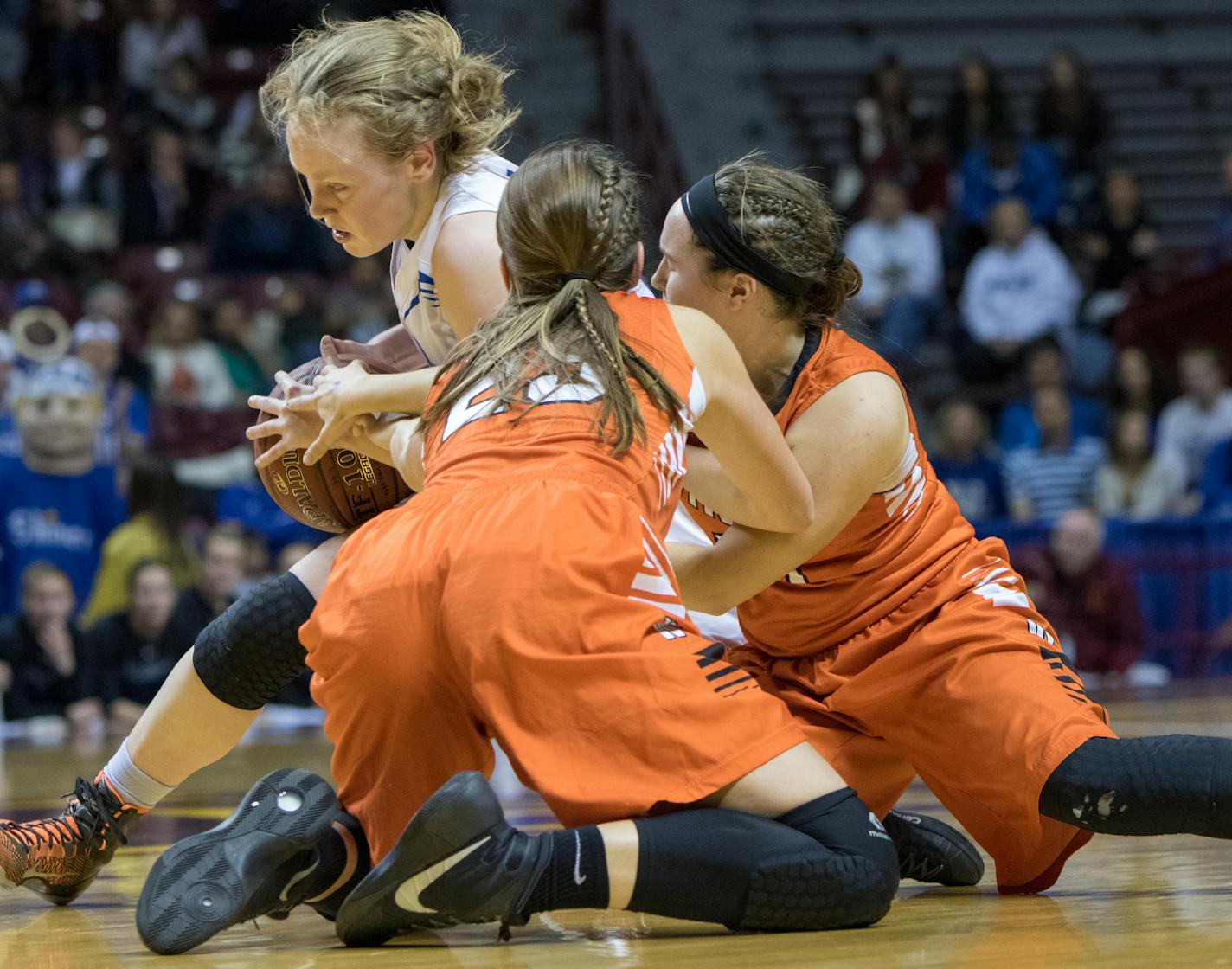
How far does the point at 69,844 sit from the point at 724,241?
136cm

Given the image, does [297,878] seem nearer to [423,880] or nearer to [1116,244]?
[423,880]

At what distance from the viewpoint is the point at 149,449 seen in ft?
27.6

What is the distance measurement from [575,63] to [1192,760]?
36.9 ft

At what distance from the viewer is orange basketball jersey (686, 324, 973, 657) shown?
2.69m

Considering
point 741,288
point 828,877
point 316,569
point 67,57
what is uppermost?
point 741,288

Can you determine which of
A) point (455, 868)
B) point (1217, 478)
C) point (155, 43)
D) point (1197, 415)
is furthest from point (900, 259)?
point (455, 868)

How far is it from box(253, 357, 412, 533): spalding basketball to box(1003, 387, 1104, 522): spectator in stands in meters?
5.77

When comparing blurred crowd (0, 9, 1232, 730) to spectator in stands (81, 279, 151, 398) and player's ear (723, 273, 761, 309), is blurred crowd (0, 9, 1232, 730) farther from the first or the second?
player's ear (723, 273, 761, 309)

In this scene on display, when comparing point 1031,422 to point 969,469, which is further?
point 1031,422

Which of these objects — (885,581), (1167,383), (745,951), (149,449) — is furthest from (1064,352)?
(745,951)

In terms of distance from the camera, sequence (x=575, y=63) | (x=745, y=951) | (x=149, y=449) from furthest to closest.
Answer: (x=575, y=63), (x=149, y=449), (x=745, y=951)

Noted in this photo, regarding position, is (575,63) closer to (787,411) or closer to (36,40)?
(36,40)

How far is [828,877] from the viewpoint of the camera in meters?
2.07

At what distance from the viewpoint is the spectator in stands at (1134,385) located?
8.59 meters
